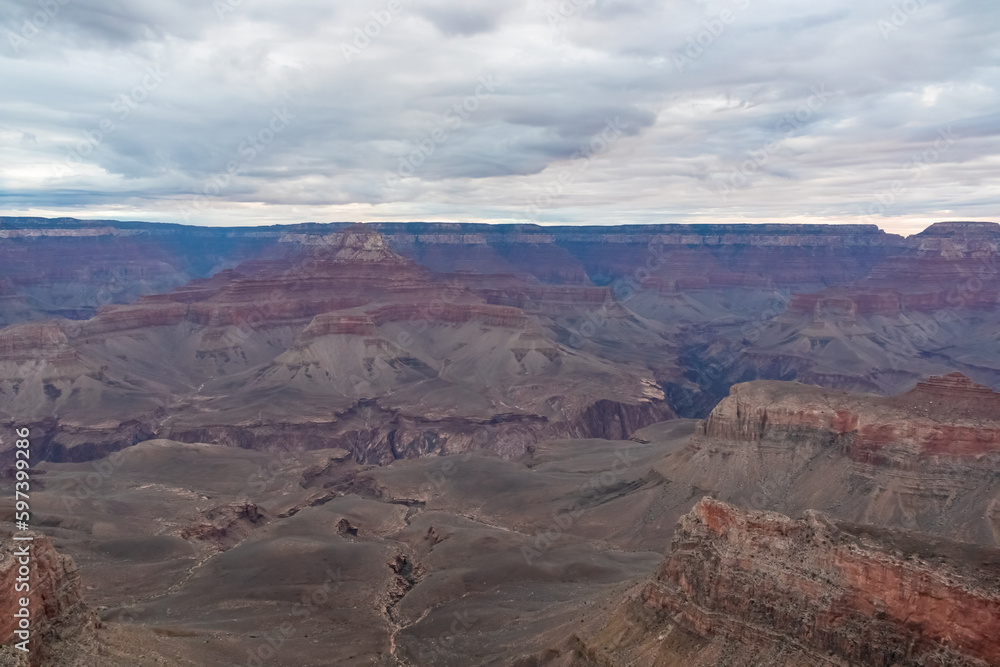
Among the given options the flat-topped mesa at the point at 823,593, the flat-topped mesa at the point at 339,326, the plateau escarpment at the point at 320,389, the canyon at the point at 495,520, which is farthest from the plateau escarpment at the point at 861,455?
the flat-topped mesa at the point at 339,326

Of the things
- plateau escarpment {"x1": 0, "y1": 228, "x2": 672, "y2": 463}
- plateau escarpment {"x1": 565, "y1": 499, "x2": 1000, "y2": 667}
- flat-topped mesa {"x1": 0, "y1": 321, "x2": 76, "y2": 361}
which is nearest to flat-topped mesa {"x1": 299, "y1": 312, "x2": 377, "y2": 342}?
plateau escarpment {"x1": 0, "y1": 228, "x2": 672, "y2": 463}

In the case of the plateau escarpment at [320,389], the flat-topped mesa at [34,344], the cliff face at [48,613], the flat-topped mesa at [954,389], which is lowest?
the plateau escarpment at [320,389]

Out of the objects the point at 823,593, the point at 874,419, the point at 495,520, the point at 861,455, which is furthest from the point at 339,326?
the point at 823,593

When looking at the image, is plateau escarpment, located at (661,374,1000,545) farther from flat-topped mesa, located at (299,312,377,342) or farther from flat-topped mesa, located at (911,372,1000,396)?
flat-topped mesa, located at (299,312,377,342)

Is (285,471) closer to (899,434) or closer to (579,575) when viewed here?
(579,575)

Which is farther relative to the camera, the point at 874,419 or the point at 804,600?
the point at 874,419

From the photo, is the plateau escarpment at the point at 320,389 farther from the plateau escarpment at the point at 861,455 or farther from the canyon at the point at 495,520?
the plateau escarpment at the point at 861,455

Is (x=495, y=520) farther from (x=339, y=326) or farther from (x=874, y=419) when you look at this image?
(x=339, y=326)
